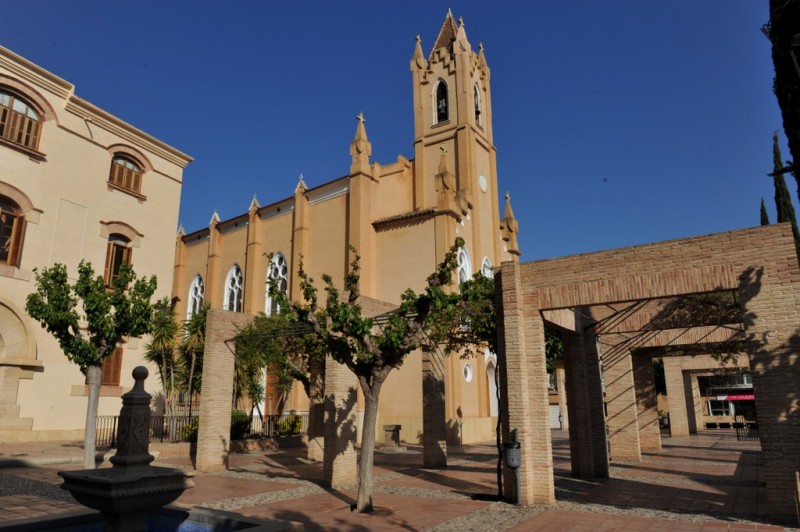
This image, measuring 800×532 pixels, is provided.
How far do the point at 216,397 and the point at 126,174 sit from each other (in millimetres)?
13014

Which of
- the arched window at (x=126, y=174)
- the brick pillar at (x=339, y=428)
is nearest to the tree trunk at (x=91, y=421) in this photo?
the brick pillar at (x=339, y=428)

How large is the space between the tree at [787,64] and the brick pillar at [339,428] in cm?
1025

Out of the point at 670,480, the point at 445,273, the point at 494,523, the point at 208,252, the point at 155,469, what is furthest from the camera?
the point at 208,252

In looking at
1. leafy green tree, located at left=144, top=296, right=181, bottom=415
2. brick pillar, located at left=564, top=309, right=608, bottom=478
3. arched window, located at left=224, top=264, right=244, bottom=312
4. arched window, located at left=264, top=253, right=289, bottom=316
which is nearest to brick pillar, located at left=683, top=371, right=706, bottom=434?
brick pillar, located at left=564, top=309, right=608, bottom=478

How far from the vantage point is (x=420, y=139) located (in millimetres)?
33219

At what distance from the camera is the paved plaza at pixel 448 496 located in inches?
354

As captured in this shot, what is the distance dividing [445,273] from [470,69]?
26.8m

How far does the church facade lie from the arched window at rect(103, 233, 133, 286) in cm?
539

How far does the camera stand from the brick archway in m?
8.68

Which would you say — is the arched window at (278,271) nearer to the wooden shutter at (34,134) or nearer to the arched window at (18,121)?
the wooden shutter at (34,134)

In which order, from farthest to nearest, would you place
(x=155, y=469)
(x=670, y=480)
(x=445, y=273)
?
(x=670, y=480), (x=445, y=273), (x=155, y=469)

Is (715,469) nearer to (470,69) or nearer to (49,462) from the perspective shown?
(49,462)

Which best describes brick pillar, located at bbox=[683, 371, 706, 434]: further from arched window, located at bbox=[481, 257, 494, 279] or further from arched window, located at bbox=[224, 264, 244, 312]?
arched window, located at bbox=[224, 264, 244, 312]

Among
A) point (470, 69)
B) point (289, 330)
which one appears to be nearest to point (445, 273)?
point (289, 330)
